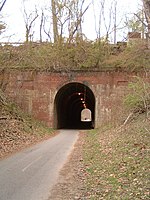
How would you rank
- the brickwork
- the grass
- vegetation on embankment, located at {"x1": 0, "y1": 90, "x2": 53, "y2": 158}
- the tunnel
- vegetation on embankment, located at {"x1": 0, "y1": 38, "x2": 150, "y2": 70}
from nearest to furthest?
the grass → vegetation on embankment, located at {"x1": 0, "y1": 90, "x2": 53, "y2": 158} → vegetation on embankment, located at {"x1": 0, "y1": 38, "x2": 150, "y2": 70} → the brickwork → the tunnel

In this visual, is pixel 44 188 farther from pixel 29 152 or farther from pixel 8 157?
pixel 29 152

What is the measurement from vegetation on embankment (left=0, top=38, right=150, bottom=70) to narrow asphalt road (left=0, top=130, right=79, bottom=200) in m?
13.4

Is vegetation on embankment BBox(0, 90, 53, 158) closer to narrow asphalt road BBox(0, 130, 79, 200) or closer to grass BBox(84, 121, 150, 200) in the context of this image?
narrow asphalt road BBox(0, 130, 79, 200)

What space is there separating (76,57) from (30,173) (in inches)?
808

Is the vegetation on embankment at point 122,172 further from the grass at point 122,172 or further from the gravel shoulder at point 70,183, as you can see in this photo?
the gravel shoulder at point 70,183

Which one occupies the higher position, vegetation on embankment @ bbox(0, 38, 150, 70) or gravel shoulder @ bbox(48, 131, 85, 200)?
vegetation on embankment @ bbox(0, 38, 150, 70)

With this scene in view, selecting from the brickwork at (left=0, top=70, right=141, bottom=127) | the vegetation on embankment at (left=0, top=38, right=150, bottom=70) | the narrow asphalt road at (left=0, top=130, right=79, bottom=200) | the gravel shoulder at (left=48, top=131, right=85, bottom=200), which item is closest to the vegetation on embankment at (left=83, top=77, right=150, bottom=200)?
the gravel shoulder at (left=48, top=131, right=85, bottom=200)

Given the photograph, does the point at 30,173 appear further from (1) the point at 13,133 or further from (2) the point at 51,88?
(2) the point at 51,88

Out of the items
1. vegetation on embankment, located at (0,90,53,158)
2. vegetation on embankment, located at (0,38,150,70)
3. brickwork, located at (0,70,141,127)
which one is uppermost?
vegetation on embankment, located at (0,38,150,70)

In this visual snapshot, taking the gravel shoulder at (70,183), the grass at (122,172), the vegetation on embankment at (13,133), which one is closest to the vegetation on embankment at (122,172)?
the grass at (122,172)

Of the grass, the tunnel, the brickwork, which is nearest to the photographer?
the grass

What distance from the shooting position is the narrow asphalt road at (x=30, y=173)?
7823 mm

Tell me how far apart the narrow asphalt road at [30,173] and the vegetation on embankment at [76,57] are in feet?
44.1

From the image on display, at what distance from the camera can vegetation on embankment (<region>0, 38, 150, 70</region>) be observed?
28.0 m
